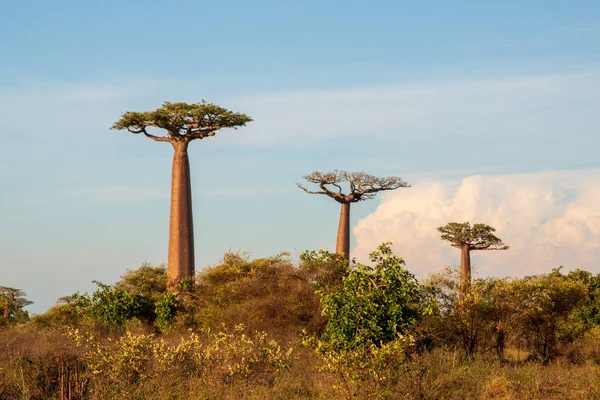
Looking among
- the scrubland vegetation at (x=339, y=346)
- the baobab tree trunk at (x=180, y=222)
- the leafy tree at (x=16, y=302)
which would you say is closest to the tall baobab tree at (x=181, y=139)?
the baobab tree trunk at (x=180, y=222)

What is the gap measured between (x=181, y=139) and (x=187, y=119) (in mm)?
813

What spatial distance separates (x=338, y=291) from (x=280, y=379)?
247cm

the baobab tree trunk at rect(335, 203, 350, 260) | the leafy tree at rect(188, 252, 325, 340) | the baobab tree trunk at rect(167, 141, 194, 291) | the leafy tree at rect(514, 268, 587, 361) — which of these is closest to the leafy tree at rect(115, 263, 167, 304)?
the baobab tree trunk at rect(167, 141, 194, 291)

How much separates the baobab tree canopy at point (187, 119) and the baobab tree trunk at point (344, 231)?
788 centimetres

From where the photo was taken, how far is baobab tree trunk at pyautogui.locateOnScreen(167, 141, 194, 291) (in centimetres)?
2942

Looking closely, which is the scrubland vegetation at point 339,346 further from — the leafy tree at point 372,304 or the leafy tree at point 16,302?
the leafy tree at point 16,302

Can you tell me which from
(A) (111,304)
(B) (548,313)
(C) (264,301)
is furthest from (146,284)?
(B) (548,313)

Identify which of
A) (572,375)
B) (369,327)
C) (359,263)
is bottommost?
(572,375)

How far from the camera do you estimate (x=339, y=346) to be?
15.5 metres

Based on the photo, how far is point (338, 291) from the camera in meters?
15.8

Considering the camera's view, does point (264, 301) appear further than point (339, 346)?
Yes

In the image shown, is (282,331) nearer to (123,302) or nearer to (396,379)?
(396,379)

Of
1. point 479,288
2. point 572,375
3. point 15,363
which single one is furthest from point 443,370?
point 15,363

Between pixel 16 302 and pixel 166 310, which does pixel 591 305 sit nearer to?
pixel 166 310
